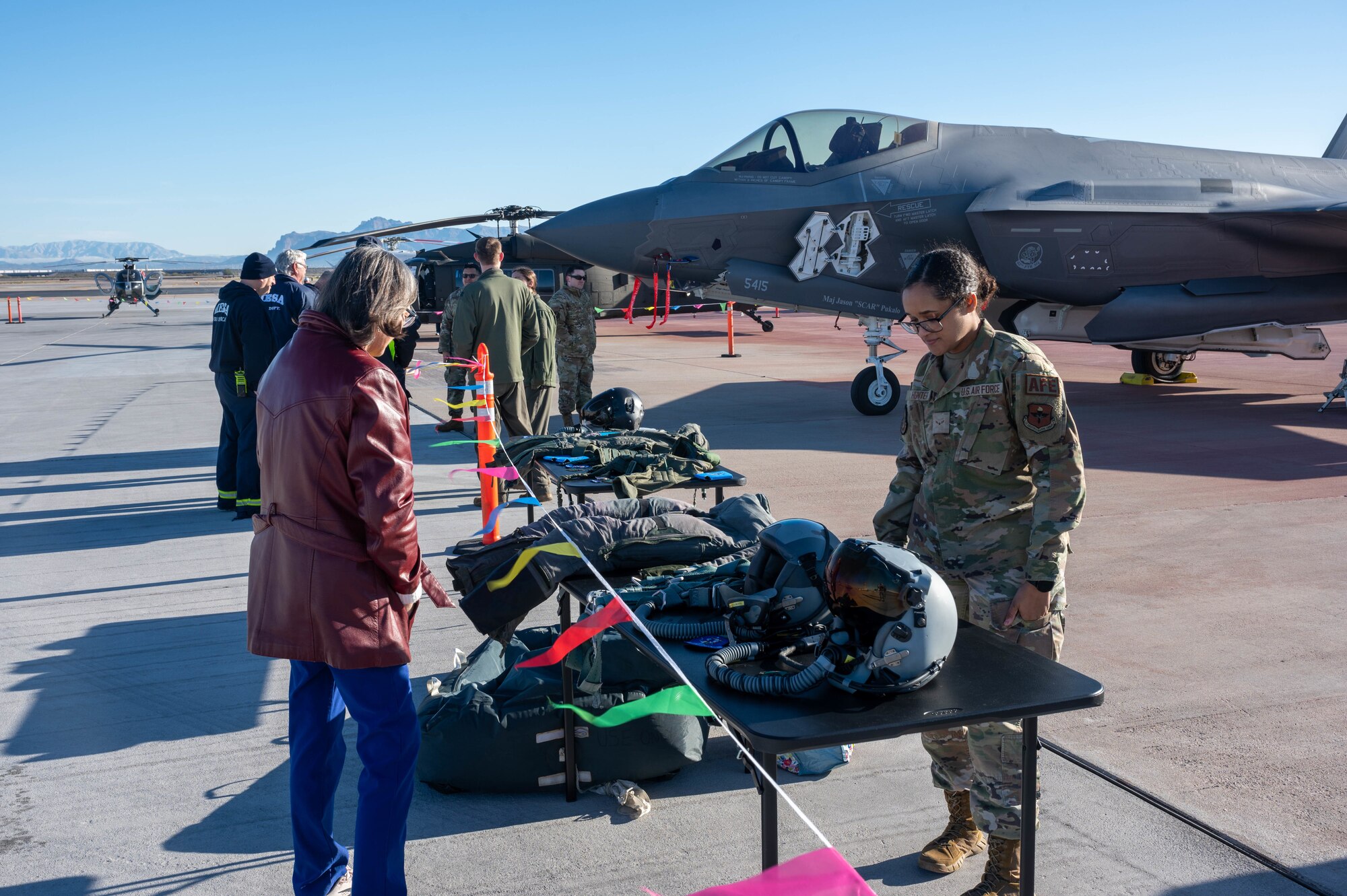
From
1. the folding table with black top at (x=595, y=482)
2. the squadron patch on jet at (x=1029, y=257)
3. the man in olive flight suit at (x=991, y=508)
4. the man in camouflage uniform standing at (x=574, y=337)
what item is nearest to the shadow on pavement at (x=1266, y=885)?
the man in olive flight suit at (x=991, y=508)

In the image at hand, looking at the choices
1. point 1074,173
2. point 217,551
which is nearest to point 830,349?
point 1074,173

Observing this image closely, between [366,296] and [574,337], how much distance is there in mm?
9179

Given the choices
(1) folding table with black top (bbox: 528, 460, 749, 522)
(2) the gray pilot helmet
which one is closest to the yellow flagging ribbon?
(1) folding table with black top (bbox: 528, 460, 749, 522)

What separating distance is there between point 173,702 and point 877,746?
11.2 ft

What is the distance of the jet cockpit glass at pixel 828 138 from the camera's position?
1269cm

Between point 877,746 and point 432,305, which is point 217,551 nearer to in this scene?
point 877,746

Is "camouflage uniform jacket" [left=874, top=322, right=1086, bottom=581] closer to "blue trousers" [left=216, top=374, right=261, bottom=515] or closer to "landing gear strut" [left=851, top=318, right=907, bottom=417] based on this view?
"blue trousers" [left=216, top=374, right=261, bottom=515]

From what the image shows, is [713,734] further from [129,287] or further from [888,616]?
[129,287]

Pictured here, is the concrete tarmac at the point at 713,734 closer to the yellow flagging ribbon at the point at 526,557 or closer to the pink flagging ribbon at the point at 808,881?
the yellow flagging ribbon at the point at 526,557

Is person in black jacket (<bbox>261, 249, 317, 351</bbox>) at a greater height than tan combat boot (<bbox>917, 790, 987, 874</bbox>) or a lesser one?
greater

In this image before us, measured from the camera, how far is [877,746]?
4.44 m

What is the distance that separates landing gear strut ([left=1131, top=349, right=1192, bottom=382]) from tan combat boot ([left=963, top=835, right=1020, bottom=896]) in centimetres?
1567

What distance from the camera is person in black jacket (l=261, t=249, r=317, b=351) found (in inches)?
305

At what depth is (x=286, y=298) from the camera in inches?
307
